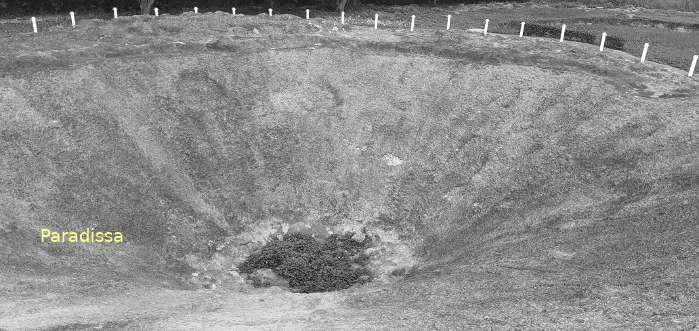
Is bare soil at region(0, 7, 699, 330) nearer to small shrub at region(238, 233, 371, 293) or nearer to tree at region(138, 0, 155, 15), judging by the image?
small shrub at region(238, 233, 371, 293)

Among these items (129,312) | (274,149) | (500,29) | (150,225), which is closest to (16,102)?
(150,225)

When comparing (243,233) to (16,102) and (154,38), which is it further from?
(154,38)

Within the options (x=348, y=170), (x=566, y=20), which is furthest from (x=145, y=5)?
(x=566, y=20)

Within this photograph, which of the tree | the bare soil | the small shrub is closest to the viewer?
the bare soil

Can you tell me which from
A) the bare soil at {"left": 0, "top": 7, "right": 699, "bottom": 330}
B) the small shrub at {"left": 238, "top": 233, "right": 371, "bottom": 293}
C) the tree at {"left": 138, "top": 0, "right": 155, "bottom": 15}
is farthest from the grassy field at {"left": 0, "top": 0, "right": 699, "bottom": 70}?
the small shrub at {"left": 238, "top": 233, "right": 371, "bottom": 293}

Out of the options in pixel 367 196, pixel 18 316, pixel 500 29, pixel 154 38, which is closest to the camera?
pixel 18 316

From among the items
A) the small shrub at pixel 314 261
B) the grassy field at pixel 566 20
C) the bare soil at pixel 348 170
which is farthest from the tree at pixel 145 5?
the small shrub at pixel 314 261

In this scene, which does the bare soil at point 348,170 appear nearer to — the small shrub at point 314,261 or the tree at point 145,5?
the small shrub at point 314,261

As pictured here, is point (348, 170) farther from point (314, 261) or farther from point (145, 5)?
point (145, 5)
